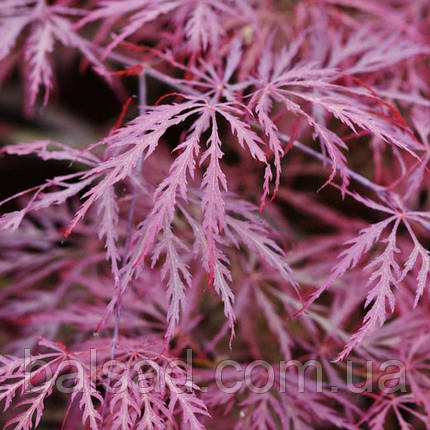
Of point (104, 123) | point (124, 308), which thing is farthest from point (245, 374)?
point (104, 123)

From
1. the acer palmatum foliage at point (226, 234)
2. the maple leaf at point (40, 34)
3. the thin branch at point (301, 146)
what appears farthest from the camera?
the maple leaf at point (40, 34)

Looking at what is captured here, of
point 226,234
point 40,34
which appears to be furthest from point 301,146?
point 40,34

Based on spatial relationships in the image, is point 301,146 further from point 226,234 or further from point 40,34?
point 40,34

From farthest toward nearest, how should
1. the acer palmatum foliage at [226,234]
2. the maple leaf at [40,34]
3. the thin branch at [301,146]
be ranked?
the maple leaf at [40,34], the thin branch at [301,146], the acer palmatum foliage at [226,234]

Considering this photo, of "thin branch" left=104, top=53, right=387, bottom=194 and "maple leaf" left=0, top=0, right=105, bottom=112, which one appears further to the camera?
"maple leaf" left=0, top=0, right=105, bottom=112

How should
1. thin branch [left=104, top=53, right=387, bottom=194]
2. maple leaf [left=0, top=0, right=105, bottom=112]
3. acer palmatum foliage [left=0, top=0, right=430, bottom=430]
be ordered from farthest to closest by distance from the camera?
maple leaf [left=0, top=0, right=105, bottom=112], thin branch [left=104, top=53, right=387, bottom=194], acer palmatum foliage [left=0, top=0, right=430, bottom=430]

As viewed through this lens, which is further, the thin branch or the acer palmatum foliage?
the thin branch

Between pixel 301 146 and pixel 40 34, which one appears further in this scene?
pixel 40 34

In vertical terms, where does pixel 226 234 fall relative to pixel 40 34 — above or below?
below

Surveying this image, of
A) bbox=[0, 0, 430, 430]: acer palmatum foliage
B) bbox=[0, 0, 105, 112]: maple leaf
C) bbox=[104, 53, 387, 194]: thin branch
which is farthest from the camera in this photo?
bbox=[0, 0, 105, 112]: maple leaf
